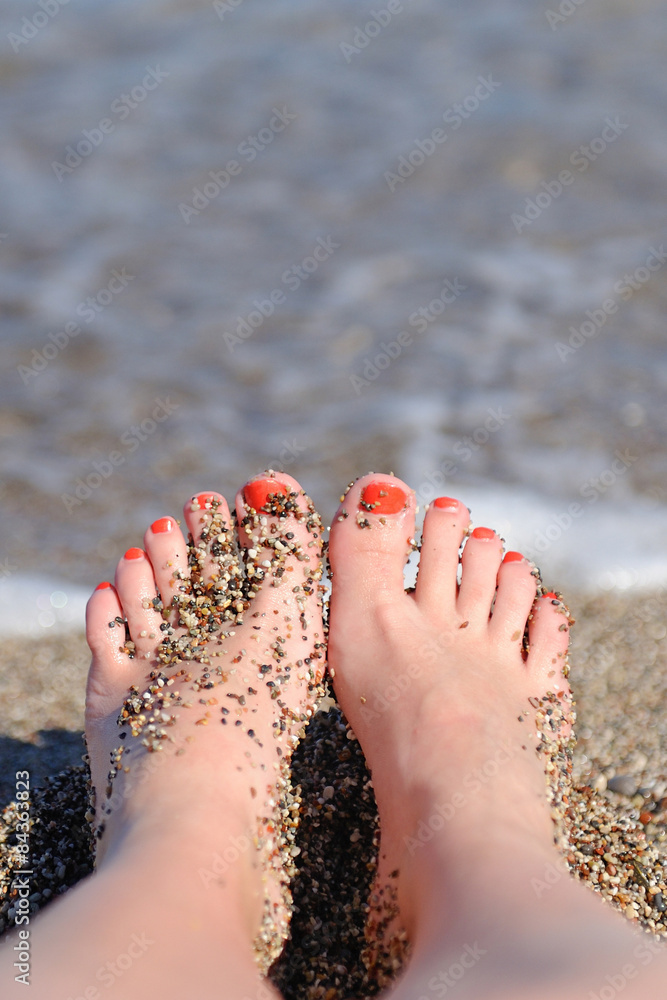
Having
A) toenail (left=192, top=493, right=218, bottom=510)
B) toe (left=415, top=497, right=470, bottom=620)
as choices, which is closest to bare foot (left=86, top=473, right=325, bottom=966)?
toenail (left=192, top=493, right=218, bottom=510)

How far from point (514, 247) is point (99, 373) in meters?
2.12

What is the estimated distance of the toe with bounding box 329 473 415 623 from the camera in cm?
250

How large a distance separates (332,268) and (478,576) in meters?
2.34

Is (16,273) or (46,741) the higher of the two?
(16,273)

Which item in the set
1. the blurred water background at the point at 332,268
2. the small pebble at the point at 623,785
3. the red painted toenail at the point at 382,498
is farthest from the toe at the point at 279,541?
the small pebble at the point at 623,785

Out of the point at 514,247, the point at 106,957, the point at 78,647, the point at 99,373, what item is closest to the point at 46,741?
the point at 78,647

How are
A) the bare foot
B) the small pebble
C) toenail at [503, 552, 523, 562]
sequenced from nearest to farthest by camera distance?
the bare foot < the small pebble < toenail at [503, 552, 523, 562]

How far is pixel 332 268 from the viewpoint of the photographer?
14.8 ft

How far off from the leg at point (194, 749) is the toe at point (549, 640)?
0.59 meters

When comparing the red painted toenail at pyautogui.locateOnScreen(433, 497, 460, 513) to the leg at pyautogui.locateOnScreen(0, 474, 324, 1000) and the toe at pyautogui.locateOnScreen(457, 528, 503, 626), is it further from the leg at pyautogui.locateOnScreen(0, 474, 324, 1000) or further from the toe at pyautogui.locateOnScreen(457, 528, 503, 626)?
the leg at pyautogui.locateOnScreen(0, 474, 324, 1000)

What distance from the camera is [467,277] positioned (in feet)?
14.5

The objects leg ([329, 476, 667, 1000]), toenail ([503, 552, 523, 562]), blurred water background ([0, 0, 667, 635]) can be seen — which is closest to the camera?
leg ([329, 476, 667, 1000])

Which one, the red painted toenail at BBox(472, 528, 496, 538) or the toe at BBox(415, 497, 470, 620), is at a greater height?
the red painted toenail at BBox(472, 528, 496, 538)

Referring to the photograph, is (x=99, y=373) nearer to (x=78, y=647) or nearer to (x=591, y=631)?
(x=78, y=647)
